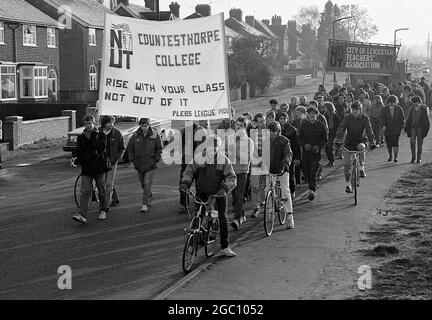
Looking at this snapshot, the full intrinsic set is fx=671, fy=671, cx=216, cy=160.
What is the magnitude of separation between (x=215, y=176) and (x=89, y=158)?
361cm

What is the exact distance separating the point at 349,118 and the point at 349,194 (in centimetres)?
169

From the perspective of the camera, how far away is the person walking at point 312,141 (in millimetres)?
13914

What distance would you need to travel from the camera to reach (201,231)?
9336 millimetres

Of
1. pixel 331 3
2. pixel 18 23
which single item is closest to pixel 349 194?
pixel 18 23

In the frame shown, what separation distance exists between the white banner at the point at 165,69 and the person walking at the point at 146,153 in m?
1.78

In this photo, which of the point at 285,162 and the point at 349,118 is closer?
the point at 285,162

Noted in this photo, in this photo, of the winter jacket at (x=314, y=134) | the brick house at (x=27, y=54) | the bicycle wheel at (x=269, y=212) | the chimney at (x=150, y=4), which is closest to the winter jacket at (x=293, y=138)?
the winter jacket at (x=314, y=134)

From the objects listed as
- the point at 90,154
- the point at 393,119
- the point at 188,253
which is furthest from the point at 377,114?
the point at 188,253

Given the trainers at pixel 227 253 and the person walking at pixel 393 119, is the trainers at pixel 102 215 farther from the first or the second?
the person walking at pixel 393 119

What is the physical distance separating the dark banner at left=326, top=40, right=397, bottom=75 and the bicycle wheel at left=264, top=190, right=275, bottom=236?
73.1ft
